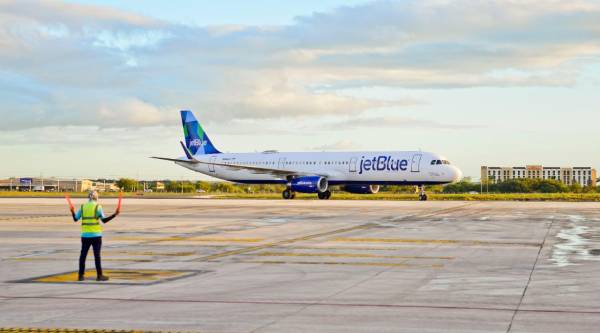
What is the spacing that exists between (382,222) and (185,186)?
112205mm

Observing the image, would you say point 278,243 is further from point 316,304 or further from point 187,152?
point 187,152

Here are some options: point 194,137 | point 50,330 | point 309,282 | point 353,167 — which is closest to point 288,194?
point 353,167

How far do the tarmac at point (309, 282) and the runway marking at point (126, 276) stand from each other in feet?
0.06


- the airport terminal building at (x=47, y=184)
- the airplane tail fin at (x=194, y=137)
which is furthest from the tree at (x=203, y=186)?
the airplane tail fin at (x=194, y=137)

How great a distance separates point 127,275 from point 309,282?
11.7ft

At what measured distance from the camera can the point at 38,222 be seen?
3272cm

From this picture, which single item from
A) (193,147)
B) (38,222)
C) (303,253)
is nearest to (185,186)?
(193,147)

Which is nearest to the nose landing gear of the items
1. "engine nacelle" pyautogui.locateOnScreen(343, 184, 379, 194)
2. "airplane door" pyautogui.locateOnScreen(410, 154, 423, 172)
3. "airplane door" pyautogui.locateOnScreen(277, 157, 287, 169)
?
"airplane door" pyautogui.locateOnScreen(277, 157, 287, 169)

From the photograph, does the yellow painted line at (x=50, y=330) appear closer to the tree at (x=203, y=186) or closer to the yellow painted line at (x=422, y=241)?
the yellow painted line at (x=422, y=241)

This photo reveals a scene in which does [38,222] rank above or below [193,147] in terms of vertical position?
below

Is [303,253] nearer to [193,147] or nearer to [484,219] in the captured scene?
[484,219]

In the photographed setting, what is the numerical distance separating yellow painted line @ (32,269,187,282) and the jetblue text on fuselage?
46181mm

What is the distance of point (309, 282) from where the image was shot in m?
13.5

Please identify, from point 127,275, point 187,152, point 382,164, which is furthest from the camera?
point 187,152
